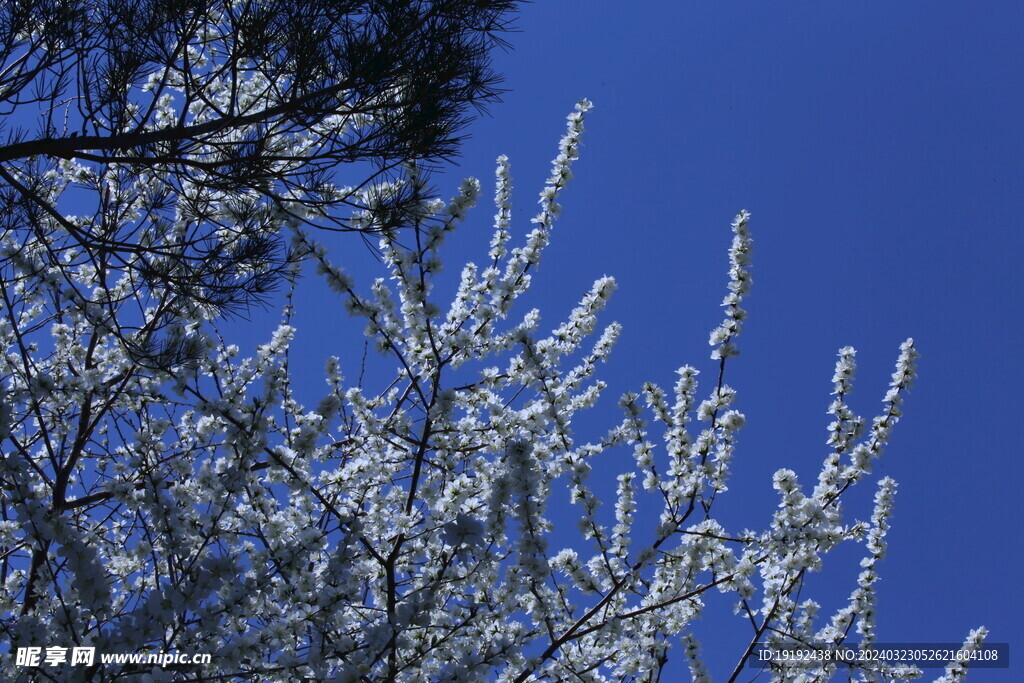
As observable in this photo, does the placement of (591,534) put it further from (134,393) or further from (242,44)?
(242,44)

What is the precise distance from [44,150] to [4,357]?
224 cm

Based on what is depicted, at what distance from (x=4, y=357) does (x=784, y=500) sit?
4.42 m

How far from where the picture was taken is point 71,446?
14.2 feet

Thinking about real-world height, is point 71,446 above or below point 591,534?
above

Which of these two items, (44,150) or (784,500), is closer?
(44,150)

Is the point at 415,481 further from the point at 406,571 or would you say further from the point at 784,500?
the point at 784,500

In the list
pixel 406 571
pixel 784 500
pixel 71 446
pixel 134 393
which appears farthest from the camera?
pixel 71 446

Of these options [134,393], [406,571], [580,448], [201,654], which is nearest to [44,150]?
[134,393]

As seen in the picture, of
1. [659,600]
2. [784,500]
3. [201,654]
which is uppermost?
[784,500]

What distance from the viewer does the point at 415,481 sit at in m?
3.54

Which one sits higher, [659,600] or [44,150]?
[44,150]

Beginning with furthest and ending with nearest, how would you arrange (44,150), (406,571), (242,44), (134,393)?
(406,571), (134,393), (242,44), (44,150)

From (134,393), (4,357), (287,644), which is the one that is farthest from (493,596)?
(4,357)

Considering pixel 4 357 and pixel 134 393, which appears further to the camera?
pixel 4 357
